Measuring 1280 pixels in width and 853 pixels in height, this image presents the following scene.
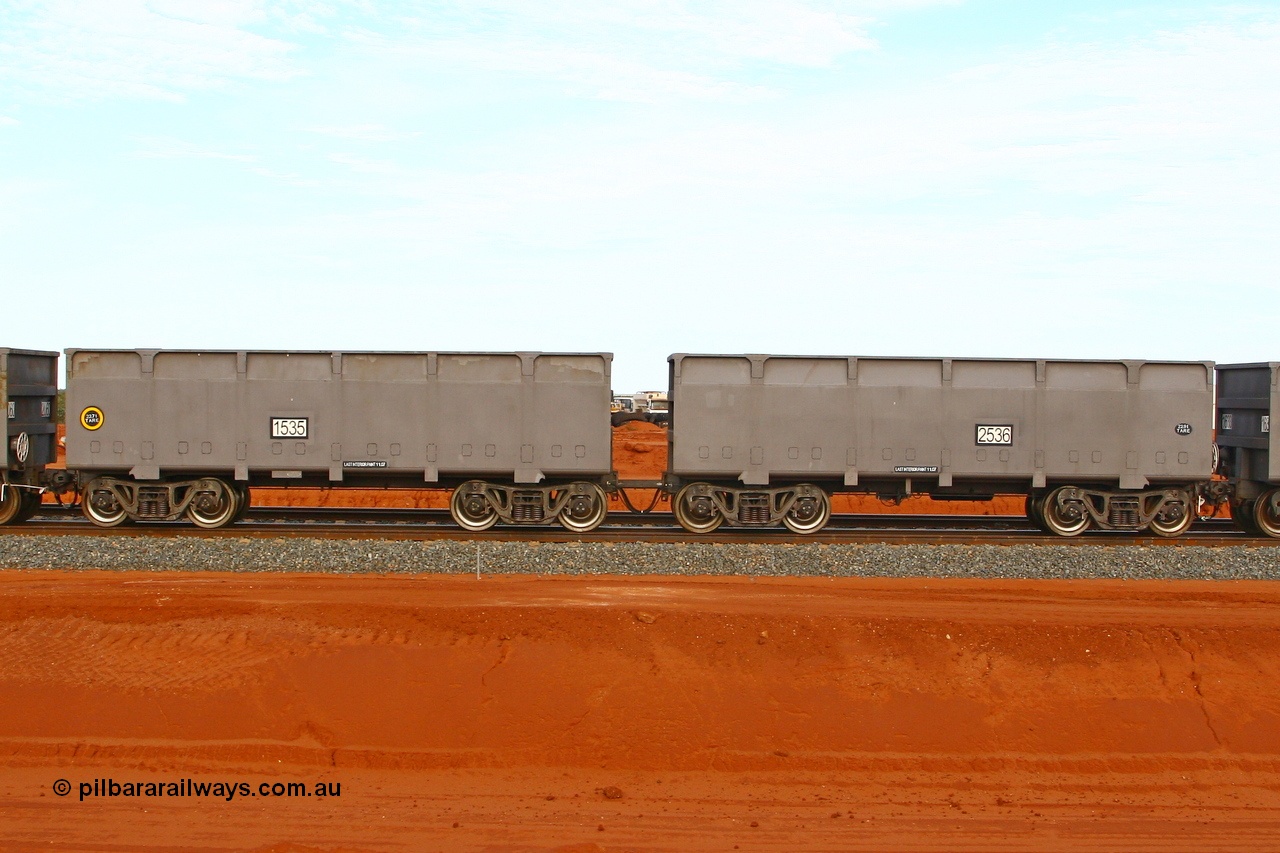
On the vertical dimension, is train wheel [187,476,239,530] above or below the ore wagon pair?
below

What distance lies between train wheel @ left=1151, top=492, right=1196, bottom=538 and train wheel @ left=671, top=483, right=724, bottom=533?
7639 millimetres

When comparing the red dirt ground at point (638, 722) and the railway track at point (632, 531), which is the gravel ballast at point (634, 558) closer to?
the railway track at point (632, 531)

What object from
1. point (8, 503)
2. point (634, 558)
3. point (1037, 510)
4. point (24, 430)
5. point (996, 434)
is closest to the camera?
point (634, 558)

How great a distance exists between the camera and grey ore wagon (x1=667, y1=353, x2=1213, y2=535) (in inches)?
643

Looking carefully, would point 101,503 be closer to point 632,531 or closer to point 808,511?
point 632,531

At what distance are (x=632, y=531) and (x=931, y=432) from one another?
5.38 m

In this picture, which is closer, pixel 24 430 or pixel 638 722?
pixel 638 722

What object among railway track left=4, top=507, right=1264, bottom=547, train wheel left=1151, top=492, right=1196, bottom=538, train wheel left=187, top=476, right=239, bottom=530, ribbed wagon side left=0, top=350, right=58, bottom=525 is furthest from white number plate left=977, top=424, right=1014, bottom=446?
ribbed wagon side left=0, top=350, right=58, bottom=525

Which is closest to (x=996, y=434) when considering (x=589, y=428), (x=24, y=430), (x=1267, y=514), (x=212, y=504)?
(x=1267, y=514)

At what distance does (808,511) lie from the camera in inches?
655

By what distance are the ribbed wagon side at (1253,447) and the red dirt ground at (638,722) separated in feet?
23.2

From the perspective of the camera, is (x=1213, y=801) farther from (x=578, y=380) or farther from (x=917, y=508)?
(x=917, y=508)

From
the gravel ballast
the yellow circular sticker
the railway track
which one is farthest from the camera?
the yellow circular sticker

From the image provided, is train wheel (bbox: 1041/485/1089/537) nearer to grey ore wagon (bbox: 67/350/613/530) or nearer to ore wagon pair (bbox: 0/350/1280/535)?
ore wagon pair (bbox: 0/350/1280/535)
